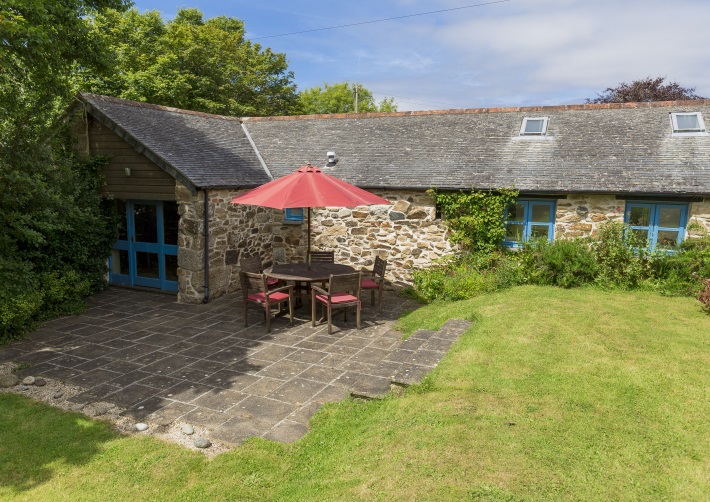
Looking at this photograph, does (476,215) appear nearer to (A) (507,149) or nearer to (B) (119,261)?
(A) (507,149)

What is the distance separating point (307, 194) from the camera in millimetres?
8719

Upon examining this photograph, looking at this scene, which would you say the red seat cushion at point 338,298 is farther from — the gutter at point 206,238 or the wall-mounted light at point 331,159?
the wall-mounted light at point 331,159

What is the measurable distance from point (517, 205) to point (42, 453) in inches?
401

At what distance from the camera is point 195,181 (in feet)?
34.4

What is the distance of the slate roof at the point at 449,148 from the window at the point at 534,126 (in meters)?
0.18

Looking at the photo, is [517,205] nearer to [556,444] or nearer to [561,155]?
[561,155]

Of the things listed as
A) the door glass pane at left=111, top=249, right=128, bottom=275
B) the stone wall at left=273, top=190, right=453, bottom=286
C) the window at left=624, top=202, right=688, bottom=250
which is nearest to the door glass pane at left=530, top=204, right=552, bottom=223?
the window at left=624, top=202, right=688, bottom=250

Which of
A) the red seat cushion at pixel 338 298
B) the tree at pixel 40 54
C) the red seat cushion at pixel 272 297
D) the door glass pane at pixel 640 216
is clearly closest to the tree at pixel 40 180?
the tree at pixel 40 54

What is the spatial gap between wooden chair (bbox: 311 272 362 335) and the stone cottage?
3117 millimetres

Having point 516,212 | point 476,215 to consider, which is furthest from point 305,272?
point 516,212

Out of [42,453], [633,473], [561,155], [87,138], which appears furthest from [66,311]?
[561,155]

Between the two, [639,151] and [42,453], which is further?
[639,151]

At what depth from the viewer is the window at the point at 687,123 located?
11625 millimetres

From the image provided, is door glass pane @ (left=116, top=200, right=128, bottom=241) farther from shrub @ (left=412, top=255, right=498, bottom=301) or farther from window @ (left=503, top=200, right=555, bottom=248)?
window @ (left=503, top=200, right=555, bottom=248)
